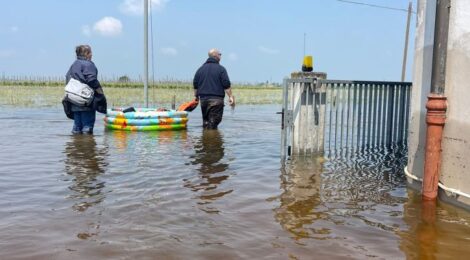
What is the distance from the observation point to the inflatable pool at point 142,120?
1169 cm

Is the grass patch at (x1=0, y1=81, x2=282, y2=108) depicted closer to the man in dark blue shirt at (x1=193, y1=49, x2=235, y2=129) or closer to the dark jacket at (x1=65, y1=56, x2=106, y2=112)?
the man in dark blue shirt at (x1=193, y1=49, x2=235, y2=129)

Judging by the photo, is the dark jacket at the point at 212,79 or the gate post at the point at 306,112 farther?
the dark jacket at the point at 212,79

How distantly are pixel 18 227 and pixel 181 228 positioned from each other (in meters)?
1.42

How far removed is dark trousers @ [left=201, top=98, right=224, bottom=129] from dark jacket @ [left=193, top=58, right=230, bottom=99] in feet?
0.42

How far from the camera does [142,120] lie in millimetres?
11719

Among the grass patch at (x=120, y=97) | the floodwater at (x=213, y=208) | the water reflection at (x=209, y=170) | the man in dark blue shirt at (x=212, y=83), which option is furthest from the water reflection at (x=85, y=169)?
the grass patch at (x=120, y=97)

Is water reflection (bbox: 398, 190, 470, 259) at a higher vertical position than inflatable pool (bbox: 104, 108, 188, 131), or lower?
lower

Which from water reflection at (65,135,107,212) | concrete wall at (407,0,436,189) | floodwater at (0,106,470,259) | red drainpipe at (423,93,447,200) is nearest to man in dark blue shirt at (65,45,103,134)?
water reflection at (65,135,107,212)

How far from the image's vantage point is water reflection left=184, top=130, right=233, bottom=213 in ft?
18.0

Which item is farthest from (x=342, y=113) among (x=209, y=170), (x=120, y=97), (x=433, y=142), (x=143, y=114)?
(x=120, y=97)

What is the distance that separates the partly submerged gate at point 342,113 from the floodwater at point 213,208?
0.45 m

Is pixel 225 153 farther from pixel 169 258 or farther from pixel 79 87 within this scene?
pixel 169 258

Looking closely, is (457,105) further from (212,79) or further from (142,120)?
(142,120)

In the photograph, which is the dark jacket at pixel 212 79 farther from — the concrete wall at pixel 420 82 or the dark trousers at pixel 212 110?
Result: the concrete wall at pixel 420 82
